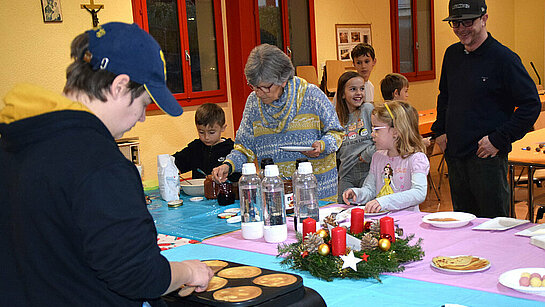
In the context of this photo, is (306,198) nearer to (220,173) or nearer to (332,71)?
(220,173)

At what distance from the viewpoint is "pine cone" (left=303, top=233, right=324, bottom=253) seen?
1.75 meters

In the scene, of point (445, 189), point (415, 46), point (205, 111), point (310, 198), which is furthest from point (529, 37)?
point (310, 198)

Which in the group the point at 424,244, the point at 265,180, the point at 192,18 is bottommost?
the point at 424,244

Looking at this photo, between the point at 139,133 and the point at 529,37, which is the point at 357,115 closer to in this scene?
the point at 139,133

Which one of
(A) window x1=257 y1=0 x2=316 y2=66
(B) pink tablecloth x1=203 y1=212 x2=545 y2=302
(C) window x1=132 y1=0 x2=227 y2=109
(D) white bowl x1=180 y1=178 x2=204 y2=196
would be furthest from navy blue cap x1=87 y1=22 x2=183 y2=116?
(A) window x1=257 y1=0 x2=316 y2=66

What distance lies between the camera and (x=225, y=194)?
9.71ft

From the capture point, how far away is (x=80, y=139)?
105cm

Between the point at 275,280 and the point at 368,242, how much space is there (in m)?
0.40

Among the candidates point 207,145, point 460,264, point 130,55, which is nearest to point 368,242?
point 460,264

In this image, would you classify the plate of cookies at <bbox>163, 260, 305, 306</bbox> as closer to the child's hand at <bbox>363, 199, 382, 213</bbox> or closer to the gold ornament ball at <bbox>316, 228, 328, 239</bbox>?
the gold ornament ball at <bbox>316, 228, 328, 239</bbox>

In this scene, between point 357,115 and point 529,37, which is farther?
point 529,37

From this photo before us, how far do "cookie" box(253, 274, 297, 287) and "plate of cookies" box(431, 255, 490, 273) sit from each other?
0.50 meters

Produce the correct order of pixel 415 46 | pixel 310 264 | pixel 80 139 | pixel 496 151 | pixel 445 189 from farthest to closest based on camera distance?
pixel 415 46 < pixel 445 189 < pixel 496 151 < pixel 310 264 < pixel 80 139

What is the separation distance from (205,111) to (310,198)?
1526mm
